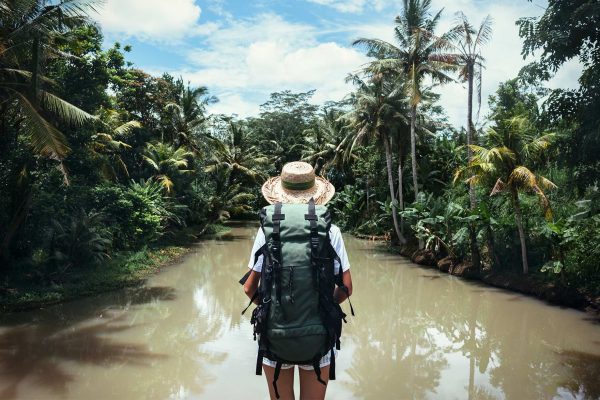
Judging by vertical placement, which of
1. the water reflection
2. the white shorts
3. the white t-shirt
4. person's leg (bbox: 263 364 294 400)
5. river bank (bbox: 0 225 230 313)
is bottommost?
the water reflection

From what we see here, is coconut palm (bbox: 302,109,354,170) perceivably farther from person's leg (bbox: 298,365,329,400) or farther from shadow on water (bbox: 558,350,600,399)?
person's leg (bbox: 298,365,329,400)

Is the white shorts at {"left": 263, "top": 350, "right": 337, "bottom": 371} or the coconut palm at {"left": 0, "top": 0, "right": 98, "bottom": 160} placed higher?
the coconut palm at {"left": 0, "top": 0, "right": 98, "bottom": 160}

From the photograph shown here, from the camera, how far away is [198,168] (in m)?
22.5

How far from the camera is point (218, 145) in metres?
25.4

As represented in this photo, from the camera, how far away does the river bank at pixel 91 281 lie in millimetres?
9031

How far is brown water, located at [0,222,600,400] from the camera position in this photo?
19.0 feet

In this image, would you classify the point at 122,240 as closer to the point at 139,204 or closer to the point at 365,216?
the point at 139,204

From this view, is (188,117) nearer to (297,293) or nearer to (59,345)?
(59,345)

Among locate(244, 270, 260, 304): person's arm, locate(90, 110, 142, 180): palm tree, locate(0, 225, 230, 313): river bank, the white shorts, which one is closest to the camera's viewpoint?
the white shorts

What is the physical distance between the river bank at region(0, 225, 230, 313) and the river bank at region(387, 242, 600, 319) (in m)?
8.68

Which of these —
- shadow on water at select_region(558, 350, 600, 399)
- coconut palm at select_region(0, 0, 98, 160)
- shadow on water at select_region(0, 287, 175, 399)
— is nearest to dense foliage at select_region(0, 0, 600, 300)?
coconut palm at select_region(0, 0, 98, 160)

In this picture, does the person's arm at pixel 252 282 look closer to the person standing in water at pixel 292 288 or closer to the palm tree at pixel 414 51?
the person standing in water at pixel 292 288

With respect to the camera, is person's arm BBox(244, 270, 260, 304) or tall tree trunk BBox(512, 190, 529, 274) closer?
person's arm BBox(244, 270, 260, 304)

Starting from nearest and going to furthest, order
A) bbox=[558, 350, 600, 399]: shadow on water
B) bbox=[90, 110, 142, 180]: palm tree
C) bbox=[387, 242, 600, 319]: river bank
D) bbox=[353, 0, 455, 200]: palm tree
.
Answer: bbox=[558, 350, 600, 399]: shadow on water
bbox=[387, 242, 600, 319]: river bank
bbox=[90, 110, 142, 180]: palm tree
bbox=[353, 0, 455, 200]: palm tree
